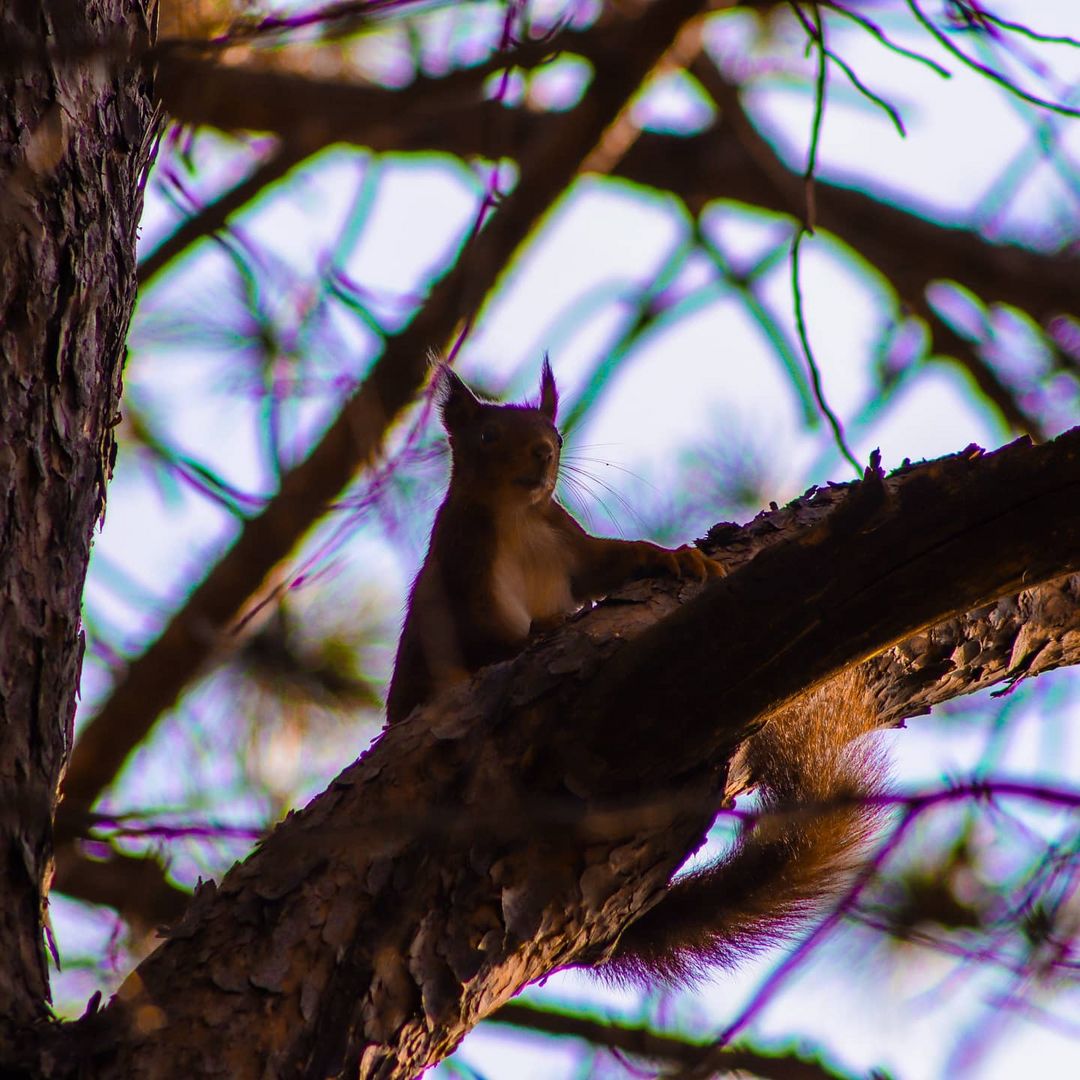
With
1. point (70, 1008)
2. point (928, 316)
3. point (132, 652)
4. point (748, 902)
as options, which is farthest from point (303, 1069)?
point (928, 316)

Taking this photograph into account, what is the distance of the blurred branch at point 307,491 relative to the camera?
270 centimetres

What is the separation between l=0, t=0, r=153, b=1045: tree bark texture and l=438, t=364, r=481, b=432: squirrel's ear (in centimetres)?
161

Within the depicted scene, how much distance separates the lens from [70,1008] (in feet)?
9.99

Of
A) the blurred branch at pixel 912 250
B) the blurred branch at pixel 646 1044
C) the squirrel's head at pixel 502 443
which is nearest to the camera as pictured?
the blurred branch at pixel 646 1044

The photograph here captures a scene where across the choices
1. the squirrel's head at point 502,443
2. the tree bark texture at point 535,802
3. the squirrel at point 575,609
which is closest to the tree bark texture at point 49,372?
the tree bark texture at point 535,802

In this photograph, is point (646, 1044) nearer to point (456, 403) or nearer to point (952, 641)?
point (952, 641)

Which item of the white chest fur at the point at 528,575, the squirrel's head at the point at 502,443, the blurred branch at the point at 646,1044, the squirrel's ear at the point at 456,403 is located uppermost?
the squirrel's ear at the point at 456,403

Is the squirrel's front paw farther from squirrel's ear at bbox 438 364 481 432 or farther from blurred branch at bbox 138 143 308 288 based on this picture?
squirrel's ear at bbox 438 364 481 432

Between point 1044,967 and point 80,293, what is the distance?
4.43 feet

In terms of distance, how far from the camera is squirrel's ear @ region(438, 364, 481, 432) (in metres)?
3.46

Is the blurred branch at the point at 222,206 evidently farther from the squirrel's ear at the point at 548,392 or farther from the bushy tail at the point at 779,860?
the bushy tail at the point at 779,860

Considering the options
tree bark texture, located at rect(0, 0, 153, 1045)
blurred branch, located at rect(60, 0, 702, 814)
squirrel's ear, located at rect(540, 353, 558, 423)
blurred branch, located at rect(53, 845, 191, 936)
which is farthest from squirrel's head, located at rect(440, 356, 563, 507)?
tree bark texture, located at rect(0, 0, 153, 1045)

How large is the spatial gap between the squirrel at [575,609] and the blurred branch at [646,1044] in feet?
0.41

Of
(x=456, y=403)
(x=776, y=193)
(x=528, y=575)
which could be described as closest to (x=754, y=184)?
(x=776, y=193)
